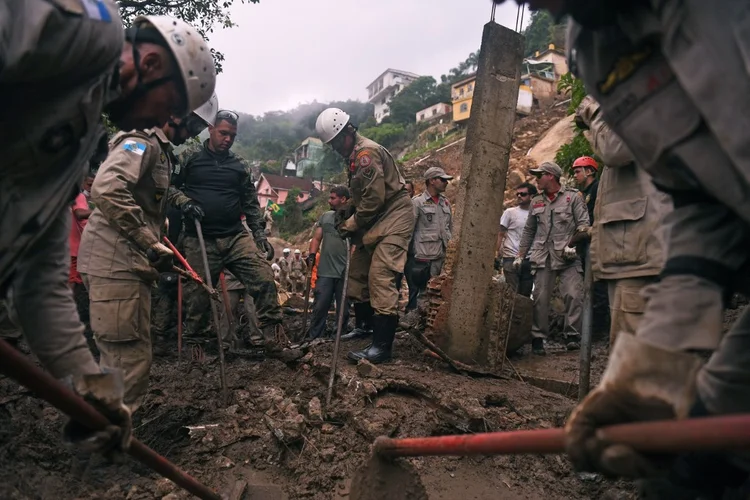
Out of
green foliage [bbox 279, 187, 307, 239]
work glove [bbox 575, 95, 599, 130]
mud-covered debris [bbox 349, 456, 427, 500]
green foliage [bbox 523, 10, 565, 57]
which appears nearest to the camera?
mud-covered debris [bbox 349, 456, 427, 500]

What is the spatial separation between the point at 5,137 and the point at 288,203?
118 feet

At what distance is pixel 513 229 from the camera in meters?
7.78

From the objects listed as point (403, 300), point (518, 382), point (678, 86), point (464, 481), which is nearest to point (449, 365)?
point (518, 382)

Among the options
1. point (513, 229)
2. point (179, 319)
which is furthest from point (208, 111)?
point (513, 229)

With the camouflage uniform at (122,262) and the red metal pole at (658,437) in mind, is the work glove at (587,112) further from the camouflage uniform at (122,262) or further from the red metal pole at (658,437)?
the camouflage uniform at (122,262)

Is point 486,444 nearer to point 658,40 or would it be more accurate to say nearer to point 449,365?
point 658,40

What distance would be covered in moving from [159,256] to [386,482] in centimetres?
185

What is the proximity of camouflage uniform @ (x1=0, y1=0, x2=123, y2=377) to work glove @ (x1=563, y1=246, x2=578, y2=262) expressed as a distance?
4.82 meters

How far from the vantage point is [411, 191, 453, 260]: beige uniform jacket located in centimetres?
726

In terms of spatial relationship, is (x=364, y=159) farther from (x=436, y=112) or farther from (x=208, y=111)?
(x=436, y=112)

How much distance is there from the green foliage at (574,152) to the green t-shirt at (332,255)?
3049 mm

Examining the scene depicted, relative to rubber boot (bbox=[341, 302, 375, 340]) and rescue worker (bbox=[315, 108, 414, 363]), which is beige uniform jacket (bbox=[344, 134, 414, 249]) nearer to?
rescue worker (bbox=[315, 108, 414, 363])

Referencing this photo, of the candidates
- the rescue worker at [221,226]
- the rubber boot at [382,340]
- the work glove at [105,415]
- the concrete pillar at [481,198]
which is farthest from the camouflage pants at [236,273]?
the work glove at [105,415]

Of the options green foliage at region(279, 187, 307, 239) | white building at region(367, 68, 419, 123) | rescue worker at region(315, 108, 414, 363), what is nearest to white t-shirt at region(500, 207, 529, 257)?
rescue worker at region(315, 108, 414, 363)
